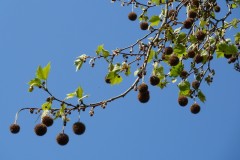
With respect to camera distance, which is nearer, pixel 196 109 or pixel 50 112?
pixel 50 112

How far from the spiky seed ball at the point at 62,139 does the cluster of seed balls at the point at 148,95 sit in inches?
33.3

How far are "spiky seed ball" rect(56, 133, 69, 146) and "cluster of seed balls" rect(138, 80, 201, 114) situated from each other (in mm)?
845

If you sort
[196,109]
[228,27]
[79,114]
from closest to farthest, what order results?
[79,114]
[196,109]
[228,27]

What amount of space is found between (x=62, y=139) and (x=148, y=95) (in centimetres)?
98

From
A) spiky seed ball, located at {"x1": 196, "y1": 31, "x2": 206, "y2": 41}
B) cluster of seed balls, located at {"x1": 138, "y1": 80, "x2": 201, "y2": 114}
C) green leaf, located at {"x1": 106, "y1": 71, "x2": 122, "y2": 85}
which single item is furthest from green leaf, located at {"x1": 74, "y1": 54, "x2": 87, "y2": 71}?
spiky seed ball, located at {"x1": 196, "y1": 31, "x2": 206, "y2": 41}

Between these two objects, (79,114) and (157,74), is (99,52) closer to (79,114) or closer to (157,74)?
(157,74)

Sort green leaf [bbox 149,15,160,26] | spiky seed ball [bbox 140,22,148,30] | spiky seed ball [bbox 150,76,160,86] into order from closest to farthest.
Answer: spiky seed ball [bbox 150,76,160,86], green leaf [bbox 149,15,160,26], spiky seed ball [bbox 140,22,148,30]

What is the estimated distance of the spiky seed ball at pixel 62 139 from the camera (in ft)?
14.5

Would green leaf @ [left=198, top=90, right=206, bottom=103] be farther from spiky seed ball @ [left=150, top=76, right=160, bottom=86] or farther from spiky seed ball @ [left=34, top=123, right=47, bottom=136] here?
spiky seed ball @ [left=34, top=123, right=47, bottom=136]

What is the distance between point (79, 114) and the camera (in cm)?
434

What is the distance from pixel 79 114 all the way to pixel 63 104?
0.62 ft

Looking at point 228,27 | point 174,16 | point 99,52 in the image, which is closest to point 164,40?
point 174,16

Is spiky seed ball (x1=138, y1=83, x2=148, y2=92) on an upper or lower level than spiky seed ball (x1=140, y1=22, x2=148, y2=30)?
lower

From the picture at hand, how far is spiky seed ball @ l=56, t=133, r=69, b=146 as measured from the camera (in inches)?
174
